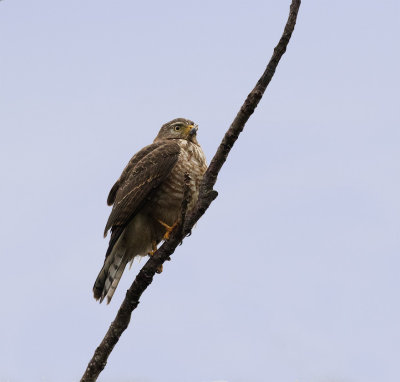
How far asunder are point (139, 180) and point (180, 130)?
116cm

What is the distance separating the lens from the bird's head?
23.4ft

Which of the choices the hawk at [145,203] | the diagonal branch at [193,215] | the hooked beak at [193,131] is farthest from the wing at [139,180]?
the diagonal branch at [193,215]

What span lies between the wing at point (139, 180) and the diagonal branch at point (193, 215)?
186 centimetres

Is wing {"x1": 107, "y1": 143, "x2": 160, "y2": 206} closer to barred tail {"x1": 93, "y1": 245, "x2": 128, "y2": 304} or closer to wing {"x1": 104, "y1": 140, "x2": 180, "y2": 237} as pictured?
wing {"x1": 104, "y1": 140, "x2": 180, "y2": 237}

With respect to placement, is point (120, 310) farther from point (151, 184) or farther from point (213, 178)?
point (151, 184)

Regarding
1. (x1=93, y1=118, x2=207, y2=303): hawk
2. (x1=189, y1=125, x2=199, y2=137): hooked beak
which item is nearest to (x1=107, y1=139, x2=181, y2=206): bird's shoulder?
(x1=93, y1=118, x2=207, y2=303): hawk

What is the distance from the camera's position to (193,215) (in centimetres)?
422

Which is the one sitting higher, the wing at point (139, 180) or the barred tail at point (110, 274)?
the wing at point (139, 180)

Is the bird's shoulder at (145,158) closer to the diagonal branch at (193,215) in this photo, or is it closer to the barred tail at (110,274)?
the barred tail at (110,274)

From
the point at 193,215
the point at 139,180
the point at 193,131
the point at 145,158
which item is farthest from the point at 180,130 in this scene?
the point at 193,215

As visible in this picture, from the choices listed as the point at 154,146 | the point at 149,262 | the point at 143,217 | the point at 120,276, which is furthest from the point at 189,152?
the point at 149,262

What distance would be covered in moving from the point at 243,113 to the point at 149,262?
114 cm

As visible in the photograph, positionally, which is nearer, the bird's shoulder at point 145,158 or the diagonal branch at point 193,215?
the diagonal branch at point 193,215

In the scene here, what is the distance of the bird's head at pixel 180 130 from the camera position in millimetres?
7129
